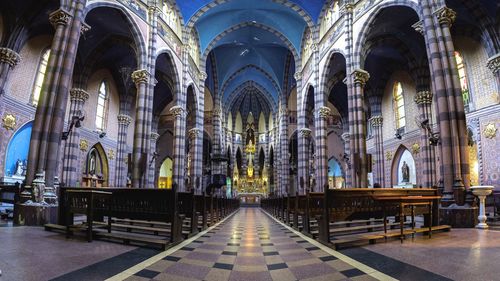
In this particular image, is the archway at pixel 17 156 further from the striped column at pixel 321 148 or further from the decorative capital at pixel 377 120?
the decorative capital at pixel 377 120

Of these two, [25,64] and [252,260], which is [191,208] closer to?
[252,260]

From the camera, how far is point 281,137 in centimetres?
3120

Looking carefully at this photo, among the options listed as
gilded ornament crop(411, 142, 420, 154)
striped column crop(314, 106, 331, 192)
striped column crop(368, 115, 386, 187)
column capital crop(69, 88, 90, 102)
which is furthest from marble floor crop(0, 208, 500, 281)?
striped column crop(368, 115, 386, 187)

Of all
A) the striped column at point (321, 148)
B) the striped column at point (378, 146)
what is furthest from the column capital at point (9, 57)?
the striped column at point (378, 146)

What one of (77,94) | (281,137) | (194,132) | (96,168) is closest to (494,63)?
(194,132)

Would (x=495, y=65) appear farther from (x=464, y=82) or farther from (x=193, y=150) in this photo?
(x=193, y=150)

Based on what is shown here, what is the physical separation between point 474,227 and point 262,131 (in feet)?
128

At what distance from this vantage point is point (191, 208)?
725 centimetres

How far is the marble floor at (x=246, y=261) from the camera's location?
10.8 ft

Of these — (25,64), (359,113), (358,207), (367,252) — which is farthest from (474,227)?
(25,64)

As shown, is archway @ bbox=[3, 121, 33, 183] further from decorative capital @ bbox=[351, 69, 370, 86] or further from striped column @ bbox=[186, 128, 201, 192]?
decorative capital @ bbox=[351, 69, 370, 86]

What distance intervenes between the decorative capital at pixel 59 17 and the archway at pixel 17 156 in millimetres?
7764

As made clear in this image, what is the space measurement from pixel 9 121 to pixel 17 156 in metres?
1.80

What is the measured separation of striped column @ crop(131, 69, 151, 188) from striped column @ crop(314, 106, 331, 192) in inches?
407
